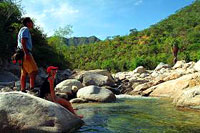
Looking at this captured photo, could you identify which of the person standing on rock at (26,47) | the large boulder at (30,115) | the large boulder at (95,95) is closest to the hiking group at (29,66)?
the person standing on rock at (26,47)

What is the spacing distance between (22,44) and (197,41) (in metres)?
52.8

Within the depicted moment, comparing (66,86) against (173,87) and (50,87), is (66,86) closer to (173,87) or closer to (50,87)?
(173,87)

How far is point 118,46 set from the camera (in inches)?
2685

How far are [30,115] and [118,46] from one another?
64.3 metres

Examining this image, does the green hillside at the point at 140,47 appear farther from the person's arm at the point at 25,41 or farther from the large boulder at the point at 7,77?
the person's arm at the point at 25,41

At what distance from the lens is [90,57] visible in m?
63.8

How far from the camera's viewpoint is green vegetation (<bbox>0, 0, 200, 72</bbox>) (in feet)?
66.2

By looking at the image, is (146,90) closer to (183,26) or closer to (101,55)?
(101,55)

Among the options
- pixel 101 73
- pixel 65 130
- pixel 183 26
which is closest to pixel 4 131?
pixel 65 130

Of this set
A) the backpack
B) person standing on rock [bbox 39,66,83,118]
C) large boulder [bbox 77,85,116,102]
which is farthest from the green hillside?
the backpack

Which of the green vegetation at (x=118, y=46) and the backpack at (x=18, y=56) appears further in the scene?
the green vegetation at (x=118, y=46)

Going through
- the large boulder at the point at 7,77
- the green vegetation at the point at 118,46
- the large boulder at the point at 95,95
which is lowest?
the large boulder at the point at 95,95

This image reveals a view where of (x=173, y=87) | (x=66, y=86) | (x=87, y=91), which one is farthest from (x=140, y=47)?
(x=87, y=91)

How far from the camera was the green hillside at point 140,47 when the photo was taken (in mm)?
47875
